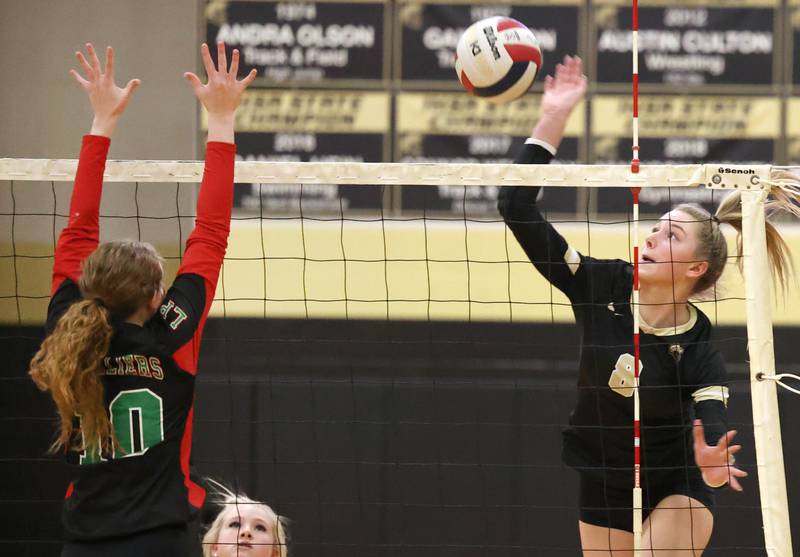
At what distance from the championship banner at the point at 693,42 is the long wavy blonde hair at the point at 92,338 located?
3.98m

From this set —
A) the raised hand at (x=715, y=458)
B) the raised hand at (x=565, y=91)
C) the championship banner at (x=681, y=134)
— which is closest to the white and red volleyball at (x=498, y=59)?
the raised hand at (x=565, y=91)

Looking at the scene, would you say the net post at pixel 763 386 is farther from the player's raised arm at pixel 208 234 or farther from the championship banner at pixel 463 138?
the championship banner at pixel 463 138

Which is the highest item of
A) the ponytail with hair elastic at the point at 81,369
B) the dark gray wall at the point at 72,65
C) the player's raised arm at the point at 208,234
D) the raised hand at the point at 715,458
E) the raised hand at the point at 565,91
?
the dark gray wall at the point at 72,65

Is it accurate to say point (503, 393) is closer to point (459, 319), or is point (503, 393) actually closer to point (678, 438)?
point (459, 319)

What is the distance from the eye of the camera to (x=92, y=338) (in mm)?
2438

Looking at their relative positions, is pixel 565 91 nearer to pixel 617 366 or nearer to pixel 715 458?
pixel 617 366

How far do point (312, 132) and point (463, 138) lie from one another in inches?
32.9

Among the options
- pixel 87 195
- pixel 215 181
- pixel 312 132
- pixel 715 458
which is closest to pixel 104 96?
pixel 87 195

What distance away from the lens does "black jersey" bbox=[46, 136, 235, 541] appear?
8.12 ft

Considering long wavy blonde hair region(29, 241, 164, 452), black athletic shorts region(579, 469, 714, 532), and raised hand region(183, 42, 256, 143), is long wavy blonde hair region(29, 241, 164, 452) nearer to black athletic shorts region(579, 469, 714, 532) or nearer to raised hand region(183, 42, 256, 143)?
raised hand region(183, 42, 256, 143)

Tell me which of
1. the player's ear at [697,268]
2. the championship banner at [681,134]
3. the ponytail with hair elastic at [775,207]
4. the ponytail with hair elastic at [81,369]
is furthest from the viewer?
the championship banner at [681,134]

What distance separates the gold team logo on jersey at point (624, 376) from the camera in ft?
11.5

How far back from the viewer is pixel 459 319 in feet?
19.9

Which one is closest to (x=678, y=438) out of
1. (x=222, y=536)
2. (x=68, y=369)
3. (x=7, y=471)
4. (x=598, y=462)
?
(x=598, y=462)
